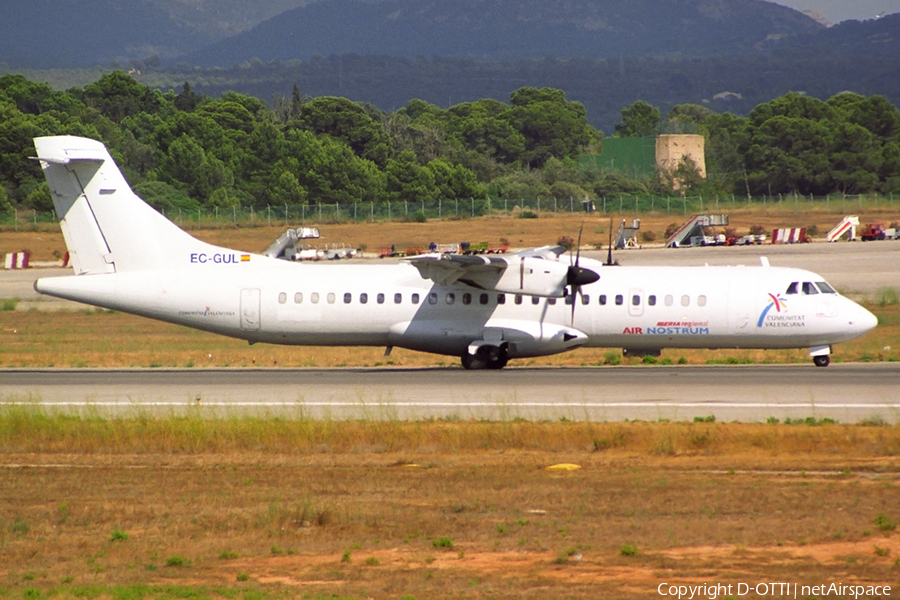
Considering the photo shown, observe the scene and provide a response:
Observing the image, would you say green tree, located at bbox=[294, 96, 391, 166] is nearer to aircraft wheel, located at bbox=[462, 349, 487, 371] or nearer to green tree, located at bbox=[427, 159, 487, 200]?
green tree, located at bbox=[427, 159, 487, 200]

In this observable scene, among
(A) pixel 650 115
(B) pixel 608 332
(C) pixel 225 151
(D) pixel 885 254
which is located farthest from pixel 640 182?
(B) pixel 608 332

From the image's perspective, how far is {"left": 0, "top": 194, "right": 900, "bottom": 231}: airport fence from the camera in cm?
8281

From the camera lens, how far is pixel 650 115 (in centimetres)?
19338

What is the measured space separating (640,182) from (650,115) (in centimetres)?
7810

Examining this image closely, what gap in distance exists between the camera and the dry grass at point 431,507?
10141 mm

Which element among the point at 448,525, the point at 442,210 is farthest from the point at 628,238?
the point at 448,525

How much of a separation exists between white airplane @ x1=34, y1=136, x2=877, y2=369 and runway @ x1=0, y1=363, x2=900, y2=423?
905mm

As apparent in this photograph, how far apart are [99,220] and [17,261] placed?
4788 cm

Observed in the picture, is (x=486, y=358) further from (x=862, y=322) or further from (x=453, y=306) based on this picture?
(x=862, y=322)

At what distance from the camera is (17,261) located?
231 feet

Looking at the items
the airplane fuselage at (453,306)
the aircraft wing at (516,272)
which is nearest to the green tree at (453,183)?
the airplane fuselage at (453,306)

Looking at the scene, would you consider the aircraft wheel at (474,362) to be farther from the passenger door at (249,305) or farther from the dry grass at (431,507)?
the dry grass at (431,507)

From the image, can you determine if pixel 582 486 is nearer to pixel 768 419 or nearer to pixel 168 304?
pixel 768 419

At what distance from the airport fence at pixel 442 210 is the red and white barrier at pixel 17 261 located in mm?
9667
